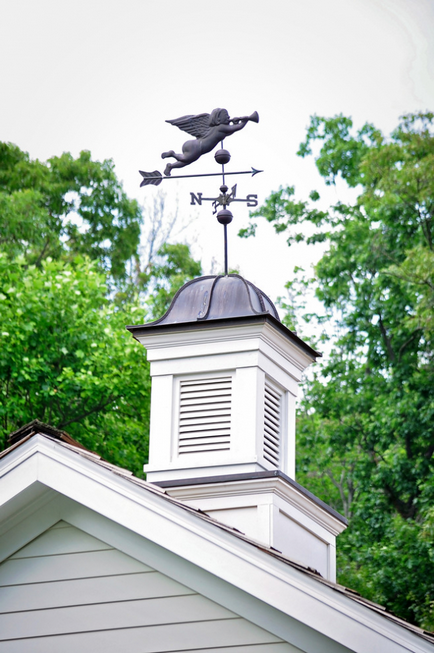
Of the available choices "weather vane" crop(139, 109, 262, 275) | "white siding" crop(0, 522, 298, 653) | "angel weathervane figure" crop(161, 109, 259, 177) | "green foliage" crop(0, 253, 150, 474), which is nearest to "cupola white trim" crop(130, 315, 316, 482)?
"weather vane" crop(139, 109, 262, 275)

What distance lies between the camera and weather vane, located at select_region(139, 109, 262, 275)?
10203mm

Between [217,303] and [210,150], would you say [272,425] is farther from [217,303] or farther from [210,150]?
[210,150]

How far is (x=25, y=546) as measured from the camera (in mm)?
6090

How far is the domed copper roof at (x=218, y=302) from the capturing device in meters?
9.72

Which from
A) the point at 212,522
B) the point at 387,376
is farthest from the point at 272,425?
the point at 387,376

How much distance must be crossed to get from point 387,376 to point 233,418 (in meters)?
16.9

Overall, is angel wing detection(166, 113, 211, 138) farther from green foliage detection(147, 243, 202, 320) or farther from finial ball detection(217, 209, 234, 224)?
green foliage detection(147, 243, 202, 320)

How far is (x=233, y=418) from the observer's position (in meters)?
9.24

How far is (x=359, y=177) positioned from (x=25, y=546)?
915 inches

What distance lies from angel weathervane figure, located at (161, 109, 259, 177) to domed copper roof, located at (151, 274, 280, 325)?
50.8 inches

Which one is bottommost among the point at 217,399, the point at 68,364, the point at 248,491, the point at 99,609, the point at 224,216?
the point at 99,609

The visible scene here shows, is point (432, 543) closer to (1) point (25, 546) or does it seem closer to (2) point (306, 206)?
(2) point (306, 206)

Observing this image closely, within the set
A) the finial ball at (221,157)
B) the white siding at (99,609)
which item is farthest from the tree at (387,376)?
the white siding at (99,609)

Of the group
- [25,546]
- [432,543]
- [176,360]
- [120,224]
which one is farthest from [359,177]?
[25,546]
